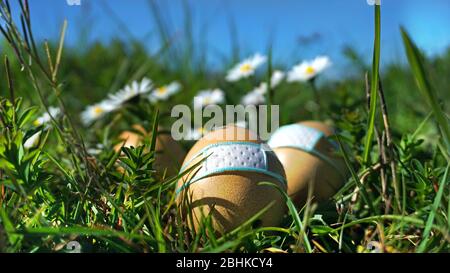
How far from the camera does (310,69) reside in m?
2.24

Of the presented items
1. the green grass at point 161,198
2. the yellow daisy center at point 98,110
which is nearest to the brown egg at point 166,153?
the green grass at point 161,198

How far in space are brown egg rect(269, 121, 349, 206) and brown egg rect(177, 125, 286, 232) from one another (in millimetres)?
192

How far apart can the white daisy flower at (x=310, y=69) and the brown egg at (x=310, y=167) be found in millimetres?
658

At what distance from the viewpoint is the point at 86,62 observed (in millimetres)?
4355

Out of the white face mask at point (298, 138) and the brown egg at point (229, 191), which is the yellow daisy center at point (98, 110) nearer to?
the white face mask at point (298, 138)

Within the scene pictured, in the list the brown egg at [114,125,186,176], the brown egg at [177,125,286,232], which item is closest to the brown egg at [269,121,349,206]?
the brown egg at [177,125,286,232]

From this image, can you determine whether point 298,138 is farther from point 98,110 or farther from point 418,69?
point 98,110

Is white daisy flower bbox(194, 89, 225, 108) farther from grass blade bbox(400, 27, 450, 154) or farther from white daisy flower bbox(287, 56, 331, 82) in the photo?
grass blade bbox(400, 27, 450, 154)

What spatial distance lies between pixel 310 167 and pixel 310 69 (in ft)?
2.88

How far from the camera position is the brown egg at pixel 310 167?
Result: 1.44 m

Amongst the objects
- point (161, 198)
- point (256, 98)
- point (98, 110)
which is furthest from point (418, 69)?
point (98, 110)

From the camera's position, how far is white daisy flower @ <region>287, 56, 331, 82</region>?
Answer: 219 cm
